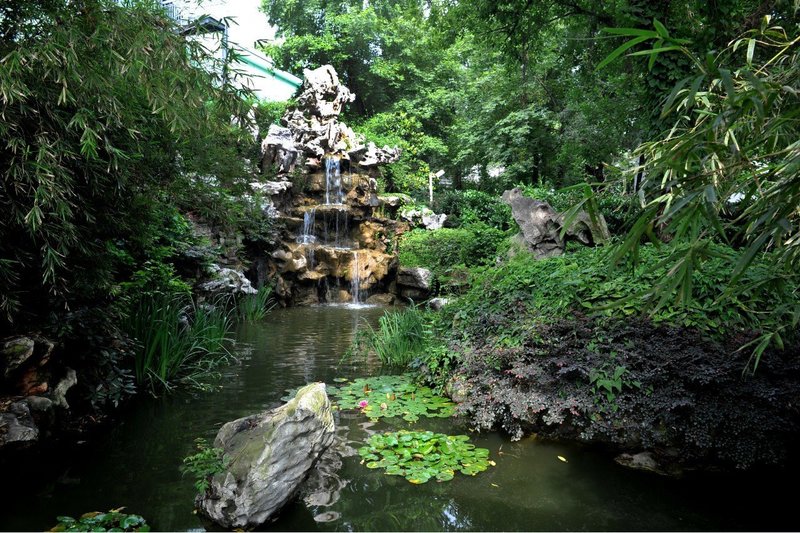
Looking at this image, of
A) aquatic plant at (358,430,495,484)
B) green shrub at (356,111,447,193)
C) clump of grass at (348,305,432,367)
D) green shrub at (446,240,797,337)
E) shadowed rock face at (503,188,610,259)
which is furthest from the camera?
green shrub at (356,111,447,193)

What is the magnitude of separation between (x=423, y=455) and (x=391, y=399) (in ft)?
3.80

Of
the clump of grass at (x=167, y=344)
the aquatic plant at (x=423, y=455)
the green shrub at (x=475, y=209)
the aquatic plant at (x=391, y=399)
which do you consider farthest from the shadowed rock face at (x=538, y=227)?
the green shrub at (x=475, y=209)

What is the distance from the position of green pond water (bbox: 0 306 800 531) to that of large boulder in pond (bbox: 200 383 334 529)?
5.2 inches

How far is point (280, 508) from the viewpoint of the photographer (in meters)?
2.54

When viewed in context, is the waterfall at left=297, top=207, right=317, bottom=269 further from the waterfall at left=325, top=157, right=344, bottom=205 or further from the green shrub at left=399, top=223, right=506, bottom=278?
the green shrub at left=399, top=223, right=506, bottom=278

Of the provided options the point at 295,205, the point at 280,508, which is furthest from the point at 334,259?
the point at 280,508

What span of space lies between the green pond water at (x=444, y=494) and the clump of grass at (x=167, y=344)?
633mm

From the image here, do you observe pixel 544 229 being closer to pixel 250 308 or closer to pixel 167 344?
pixel 250 308

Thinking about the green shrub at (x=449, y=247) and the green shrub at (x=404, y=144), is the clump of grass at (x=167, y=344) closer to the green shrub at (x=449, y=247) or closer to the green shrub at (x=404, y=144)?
the green shrub at (x=449, y=247)

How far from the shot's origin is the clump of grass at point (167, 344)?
435 centimetres

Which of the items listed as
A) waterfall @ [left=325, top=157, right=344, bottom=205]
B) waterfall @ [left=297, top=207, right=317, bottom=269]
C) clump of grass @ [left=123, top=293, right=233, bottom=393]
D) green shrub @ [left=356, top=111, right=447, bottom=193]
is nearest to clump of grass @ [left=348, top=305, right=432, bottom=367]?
clump of grass @ [left=123, top=293, right=233, bottom=393]

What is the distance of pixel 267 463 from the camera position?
8.24 feet

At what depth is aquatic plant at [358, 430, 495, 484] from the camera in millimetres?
3064

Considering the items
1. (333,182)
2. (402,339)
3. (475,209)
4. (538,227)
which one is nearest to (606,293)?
(402,339)
